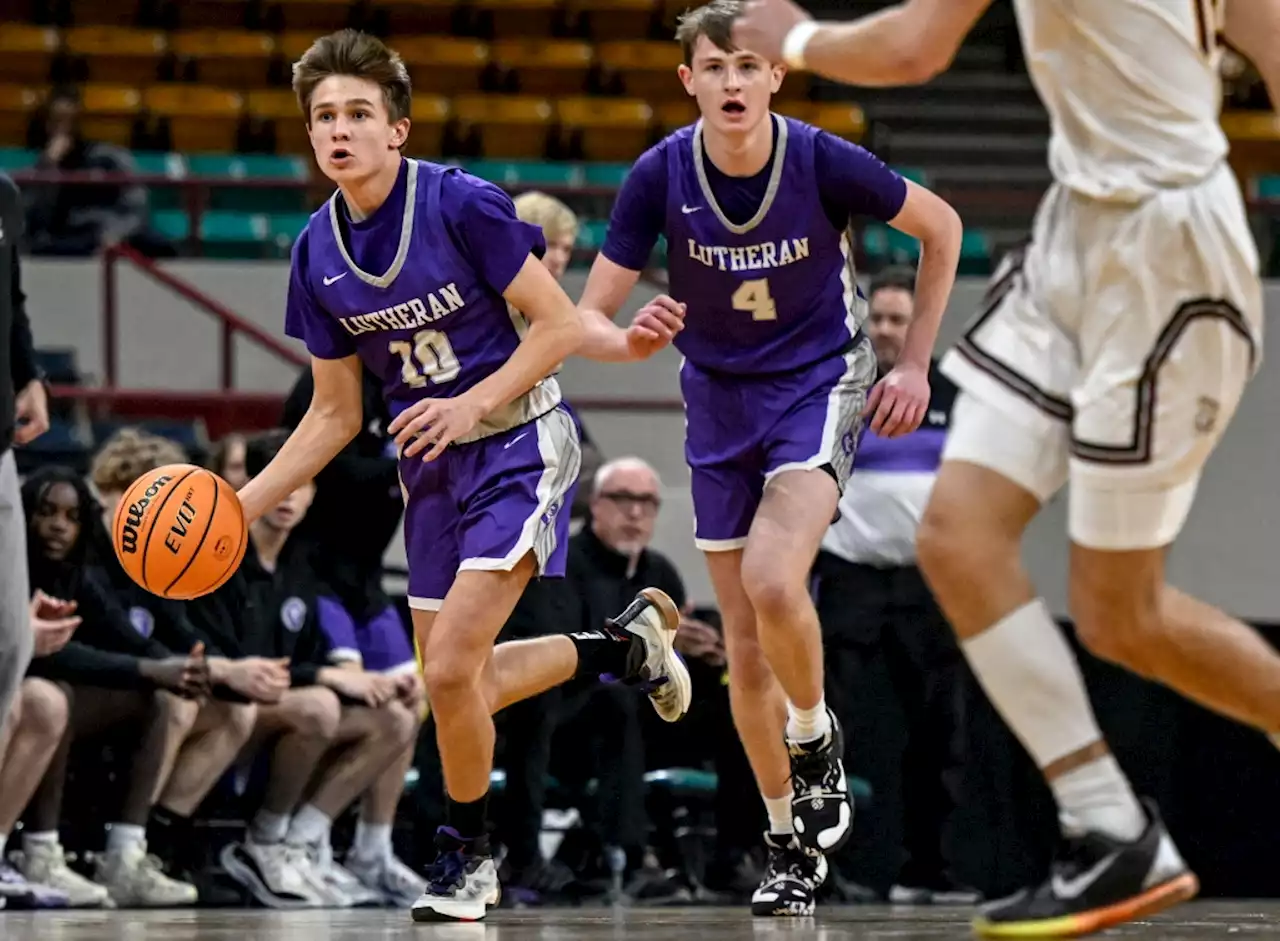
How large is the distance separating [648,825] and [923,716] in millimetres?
1148

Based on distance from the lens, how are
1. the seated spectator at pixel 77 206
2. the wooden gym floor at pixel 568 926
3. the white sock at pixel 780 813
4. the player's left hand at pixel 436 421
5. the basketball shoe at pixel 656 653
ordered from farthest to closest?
the seated spectator at pixel 77 206
the basketball shoe at pixel 656 653
the white sock at pixel 780 813
the player's left hand at pixel 436 421
the wooden gym floor at pixel 568 926

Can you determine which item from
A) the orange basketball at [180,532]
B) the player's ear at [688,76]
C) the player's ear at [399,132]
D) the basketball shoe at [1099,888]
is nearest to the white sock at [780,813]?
the orange basketball at [180,532]

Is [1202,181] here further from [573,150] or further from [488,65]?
[488,65]

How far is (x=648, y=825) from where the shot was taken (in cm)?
816

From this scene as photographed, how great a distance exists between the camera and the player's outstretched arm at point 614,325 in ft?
15.6

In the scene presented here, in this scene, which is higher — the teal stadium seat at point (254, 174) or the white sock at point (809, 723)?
the teal stadium seat at point (254, 174)

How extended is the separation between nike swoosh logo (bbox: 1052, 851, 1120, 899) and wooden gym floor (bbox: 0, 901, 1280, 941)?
2.35 feet

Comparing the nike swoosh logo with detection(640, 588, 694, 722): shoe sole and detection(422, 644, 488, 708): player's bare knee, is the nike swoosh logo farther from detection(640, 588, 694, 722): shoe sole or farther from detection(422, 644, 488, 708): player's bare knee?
detection(640, 588, 694, 722): shoe sole

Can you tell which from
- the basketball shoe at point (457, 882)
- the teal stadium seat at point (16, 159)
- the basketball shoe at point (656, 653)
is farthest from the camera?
the teal stadium seat at point (16, 159)

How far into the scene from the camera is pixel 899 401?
523cm

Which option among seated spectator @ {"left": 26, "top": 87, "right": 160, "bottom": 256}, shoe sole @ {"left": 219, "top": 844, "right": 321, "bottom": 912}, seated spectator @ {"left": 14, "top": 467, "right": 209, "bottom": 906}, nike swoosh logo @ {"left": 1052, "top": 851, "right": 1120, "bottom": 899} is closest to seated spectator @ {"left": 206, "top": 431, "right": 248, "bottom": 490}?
seated spectator @ {"left": 14, "top": 467, "right": 209, "bottom": 906}

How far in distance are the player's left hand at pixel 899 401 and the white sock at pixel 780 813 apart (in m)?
1.09

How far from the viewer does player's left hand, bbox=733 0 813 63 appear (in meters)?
3.54

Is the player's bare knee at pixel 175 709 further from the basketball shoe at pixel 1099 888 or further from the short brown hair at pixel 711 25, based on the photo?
the basketball shoe at pixel 1099 888
